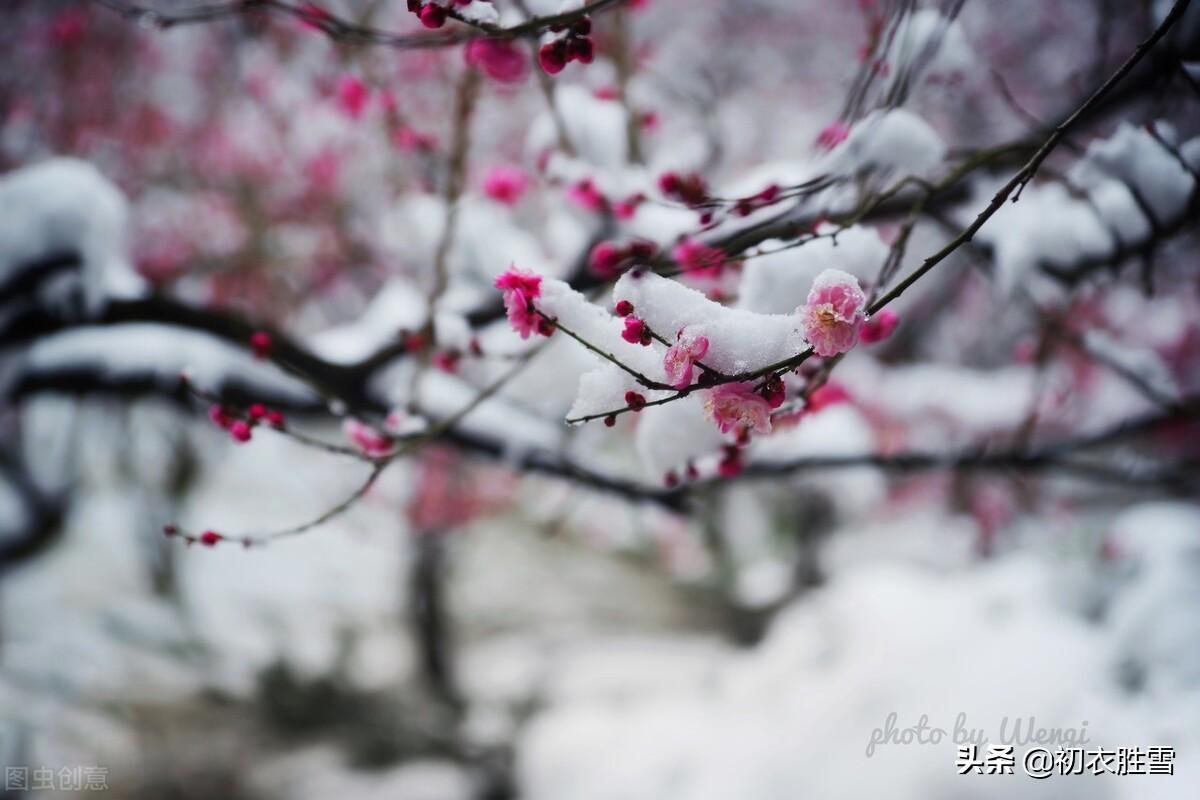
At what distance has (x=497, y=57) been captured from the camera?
4.74 ft

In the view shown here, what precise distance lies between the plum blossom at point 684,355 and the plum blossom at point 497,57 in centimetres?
95

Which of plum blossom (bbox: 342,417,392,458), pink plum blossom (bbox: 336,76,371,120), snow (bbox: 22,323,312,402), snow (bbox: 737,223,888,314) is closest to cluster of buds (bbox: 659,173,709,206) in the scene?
snow (bbox: 737,223,888,314)

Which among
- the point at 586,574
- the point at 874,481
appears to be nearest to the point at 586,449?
the point at 874,481

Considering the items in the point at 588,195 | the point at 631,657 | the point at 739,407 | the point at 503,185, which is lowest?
the point at 739,407

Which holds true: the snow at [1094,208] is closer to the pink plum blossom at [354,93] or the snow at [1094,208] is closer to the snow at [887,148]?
the snow at [887,148]

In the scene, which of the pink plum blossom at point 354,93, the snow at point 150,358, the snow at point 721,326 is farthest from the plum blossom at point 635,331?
the pink plum blossom at point 354,93

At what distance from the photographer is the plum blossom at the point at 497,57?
1412 mm

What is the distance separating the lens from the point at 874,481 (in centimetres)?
732

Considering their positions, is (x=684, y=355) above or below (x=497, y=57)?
below

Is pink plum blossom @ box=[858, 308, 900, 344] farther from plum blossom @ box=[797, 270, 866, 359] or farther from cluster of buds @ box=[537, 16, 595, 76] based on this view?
cluster of buds @ box=[537, 16, 595, 76]

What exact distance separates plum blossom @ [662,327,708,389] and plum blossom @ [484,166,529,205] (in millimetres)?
1805

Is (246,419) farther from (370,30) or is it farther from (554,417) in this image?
(554,417)

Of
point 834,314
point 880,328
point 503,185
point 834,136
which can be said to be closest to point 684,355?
point 834,314

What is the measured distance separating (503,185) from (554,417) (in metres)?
1.00
